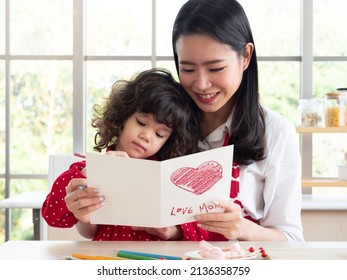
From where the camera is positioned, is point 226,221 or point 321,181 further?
point 321,181

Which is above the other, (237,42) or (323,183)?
(237,42)

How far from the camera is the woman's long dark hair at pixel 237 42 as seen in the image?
197 cm

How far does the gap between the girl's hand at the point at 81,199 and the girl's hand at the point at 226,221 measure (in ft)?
0.82

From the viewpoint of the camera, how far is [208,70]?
1.96 m

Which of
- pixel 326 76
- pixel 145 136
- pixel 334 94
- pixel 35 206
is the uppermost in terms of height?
pixel 326 76

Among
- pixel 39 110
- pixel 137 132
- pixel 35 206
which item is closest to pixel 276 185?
pixel 137 132

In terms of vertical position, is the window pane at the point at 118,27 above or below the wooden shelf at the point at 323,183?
above

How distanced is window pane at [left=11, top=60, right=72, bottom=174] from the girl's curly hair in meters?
2.29

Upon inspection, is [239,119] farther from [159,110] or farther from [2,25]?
[2,25]

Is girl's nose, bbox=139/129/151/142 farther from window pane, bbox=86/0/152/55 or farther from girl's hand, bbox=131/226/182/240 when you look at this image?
window pane, bbox=86/0/152/55

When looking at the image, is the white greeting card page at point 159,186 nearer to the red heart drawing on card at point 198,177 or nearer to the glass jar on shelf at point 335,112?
the red heart drawing on card at point 198,177

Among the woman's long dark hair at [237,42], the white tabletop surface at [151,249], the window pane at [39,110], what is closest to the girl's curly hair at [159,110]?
the woman's long dark hair at [237,42]

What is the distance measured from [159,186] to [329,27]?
2.97 metres
